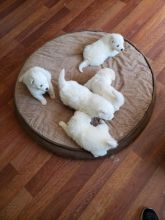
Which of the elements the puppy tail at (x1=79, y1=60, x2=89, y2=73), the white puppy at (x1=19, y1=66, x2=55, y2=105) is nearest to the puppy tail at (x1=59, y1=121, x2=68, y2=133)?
the white puppy at (x1=19, y1=66, x2=55, y2=105)

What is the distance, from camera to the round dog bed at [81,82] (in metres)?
1.31

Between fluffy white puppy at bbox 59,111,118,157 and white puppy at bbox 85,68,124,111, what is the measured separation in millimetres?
134

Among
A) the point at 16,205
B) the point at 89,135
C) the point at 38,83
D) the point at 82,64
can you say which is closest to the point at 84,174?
the point at 89,135

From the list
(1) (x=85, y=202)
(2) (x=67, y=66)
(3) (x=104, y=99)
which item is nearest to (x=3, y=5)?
(2) (x=67, y=66)

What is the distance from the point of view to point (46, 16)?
193 centimetres

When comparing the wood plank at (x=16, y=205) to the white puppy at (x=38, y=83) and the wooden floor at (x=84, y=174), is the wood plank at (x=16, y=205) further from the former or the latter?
the white puppy at (x=38, y=83)

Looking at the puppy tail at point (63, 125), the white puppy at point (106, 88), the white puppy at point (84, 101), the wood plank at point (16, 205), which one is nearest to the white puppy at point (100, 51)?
the white puppy at point (106, 88)

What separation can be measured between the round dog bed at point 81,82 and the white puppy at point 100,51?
0.04 m

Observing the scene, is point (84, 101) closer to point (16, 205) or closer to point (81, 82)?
point (81, 82)

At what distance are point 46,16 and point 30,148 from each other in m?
1.06

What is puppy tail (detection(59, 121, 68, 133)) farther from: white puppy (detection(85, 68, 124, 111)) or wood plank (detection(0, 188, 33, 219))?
wood plank (detection(0, 188, 33, 219))

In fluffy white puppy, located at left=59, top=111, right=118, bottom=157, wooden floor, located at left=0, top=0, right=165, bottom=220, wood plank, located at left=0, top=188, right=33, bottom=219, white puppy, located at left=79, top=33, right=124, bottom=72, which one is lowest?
wood plank, located at left=0, top=188, right=33, bottom=219

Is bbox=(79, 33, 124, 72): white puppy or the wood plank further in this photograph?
bbox=(79, 33, 124, 72): white puppy

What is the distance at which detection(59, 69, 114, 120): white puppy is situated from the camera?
125 centimetres
